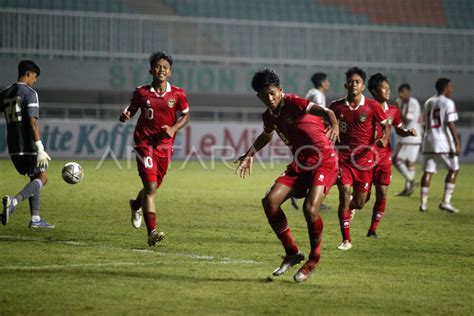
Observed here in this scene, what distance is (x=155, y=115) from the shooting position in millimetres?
10398

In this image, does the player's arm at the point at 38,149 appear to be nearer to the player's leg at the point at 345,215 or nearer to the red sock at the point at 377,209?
the player's leg at the point at 345,215

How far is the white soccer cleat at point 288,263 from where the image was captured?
809cm

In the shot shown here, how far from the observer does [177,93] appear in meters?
10.5

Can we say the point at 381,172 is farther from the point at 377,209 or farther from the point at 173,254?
the point at 173,254

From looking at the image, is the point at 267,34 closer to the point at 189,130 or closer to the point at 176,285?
the point at 189,130

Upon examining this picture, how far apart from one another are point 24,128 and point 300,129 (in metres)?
4.54

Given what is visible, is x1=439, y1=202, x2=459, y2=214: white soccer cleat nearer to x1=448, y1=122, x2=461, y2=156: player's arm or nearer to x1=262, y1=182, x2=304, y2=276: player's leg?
x1=448, y1=122, x2=461, y2=156: player's arm

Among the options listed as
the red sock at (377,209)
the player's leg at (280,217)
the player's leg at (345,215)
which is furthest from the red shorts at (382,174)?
the player's leg at (280,217)

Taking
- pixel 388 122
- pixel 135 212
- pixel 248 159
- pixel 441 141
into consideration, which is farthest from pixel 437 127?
pixel 248 159

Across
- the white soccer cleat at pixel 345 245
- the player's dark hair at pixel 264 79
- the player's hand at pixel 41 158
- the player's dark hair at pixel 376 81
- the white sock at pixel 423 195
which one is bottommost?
the white sock at pixel 423 195

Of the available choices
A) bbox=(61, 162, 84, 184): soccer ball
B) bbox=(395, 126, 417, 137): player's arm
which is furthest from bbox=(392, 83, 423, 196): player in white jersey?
bbox=(61, 162, 84, 184): soccer ball

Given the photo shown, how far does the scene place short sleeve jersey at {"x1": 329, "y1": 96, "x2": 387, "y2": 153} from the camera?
10852mm

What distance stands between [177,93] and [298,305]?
168 inches

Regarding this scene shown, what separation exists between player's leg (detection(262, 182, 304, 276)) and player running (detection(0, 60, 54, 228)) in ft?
12.9
